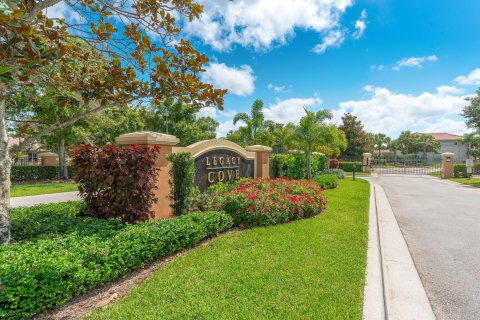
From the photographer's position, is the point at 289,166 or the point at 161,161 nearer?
the point at 161,161

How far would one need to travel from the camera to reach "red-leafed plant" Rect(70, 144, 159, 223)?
14.8 ft

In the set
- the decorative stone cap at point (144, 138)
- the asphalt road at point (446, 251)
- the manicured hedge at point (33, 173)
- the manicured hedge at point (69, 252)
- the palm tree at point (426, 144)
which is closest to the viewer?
the manicured hedge at point (69, 252)

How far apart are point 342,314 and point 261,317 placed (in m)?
0.92

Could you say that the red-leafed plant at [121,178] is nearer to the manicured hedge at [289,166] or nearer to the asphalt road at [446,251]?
the asphalt road at [446,251]

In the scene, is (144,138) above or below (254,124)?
below

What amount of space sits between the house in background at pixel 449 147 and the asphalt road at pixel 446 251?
6429 cm

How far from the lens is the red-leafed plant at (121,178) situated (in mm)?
4516

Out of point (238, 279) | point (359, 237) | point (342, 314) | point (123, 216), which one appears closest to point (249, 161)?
point (359, 237)

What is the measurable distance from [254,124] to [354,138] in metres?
25.1

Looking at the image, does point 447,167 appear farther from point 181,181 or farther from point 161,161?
point 161,161

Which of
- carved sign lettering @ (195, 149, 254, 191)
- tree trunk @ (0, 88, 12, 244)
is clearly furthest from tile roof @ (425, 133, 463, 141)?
tree trunk @ (0, 88, 12, 244)

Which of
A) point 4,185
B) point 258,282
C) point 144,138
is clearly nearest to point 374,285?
point 258,282

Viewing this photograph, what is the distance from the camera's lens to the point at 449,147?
65.6 m

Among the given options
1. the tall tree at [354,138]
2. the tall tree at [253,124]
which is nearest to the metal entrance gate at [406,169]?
the tall tree at [354,138]
